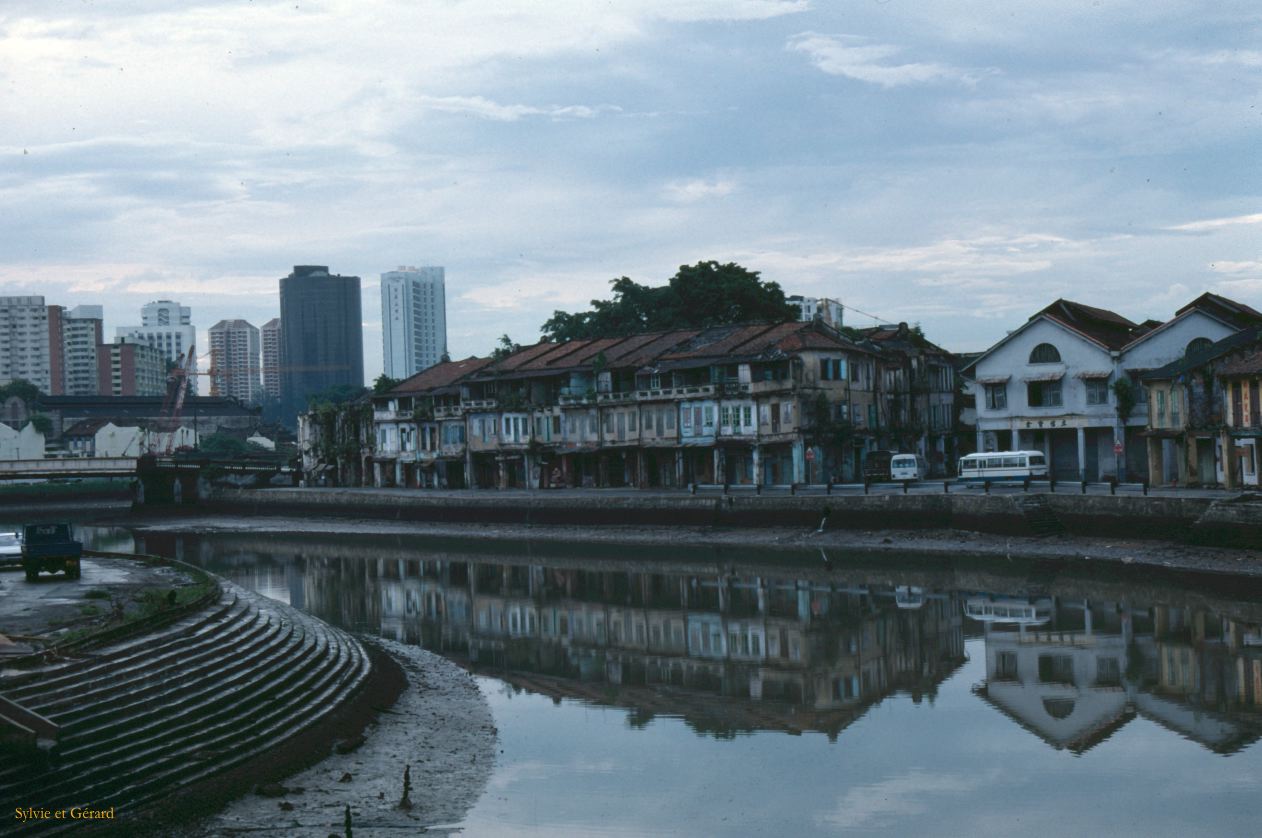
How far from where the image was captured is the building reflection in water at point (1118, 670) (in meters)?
28.0

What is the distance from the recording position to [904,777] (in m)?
24.7

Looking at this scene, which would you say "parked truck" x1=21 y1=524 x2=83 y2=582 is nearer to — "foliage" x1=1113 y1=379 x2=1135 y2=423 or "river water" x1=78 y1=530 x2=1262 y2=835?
"river water" x1=78 y1=530 x2=1262 y2=835

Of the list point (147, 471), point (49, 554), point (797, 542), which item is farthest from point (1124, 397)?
point (147, 471)

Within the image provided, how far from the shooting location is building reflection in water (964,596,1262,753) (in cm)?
2795

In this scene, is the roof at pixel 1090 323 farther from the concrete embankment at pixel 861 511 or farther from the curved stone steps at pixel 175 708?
the curved stone steps at pixel 175 708

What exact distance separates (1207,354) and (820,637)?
2906 centimetres

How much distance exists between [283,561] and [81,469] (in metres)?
51.7

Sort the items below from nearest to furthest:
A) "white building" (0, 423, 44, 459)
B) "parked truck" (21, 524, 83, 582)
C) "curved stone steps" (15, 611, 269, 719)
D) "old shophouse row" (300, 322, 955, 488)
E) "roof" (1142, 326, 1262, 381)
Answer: "curved stone steps" (15, 611, 269, 719), "parked truck" (21, 524, 83, 582), "roof" (1142, 326, 1262, 381), "old shophouse row" (300, 322, 955, 488), "white building" (0, 423, 44, 459)

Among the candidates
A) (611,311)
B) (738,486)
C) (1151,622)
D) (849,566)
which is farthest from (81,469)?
(1151,622)

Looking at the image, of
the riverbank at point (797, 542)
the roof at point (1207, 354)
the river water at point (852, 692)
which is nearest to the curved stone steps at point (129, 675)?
the river water at point (852, 692)

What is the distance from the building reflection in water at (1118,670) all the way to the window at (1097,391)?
94.1ft

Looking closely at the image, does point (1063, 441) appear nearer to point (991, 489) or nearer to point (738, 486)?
point (991, 489)

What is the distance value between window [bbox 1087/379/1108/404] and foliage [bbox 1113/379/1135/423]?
49.3 inches

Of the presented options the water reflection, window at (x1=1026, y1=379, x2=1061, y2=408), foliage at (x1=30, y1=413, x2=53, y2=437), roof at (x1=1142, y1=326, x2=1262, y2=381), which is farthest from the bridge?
roof at (x1=1142, y1=326, x2=1262, y2=381)
